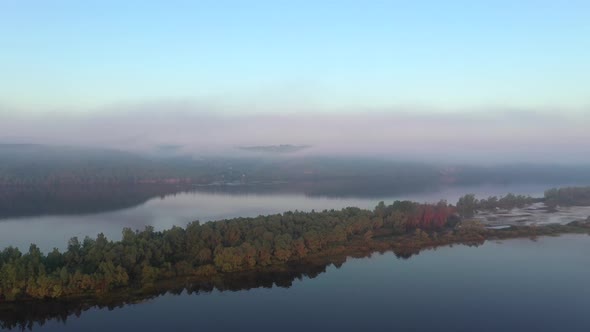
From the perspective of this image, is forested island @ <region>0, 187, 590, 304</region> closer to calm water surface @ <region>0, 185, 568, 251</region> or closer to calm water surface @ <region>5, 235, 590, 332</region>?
calm water surface @ <region>5, 235, 590, 332</region>

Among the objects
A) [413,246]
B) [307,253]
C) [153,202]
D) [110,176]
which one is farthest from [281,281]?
[110,176]

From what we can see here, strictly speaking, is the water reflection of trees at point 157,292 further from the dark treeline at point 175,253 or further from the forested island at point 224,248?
the dark treeline at point 175,253

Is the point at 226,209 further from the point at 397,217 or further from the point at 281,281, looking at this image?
the point at 281,281

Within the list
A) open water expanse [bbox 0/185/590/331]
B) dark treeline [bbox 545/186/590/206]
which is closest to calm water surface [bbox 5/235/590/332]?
open water expanse [bbox 0/185/590/331]

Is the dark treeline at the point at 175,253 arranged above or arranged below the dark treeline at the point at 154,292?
above

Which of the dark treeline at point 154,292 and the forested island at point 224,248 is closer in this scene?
the dark treeline at point 154,292

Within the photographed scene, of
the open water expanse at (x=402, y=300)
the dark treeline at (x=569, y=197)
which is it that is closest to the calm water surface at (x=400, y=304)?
the open water expanse at (x=402, y=300)
